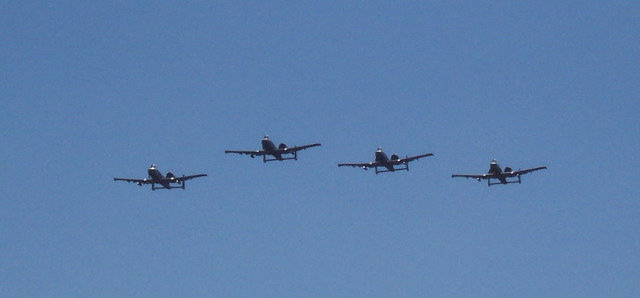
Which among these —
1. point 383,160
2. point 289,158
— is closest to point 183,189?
point 289,158

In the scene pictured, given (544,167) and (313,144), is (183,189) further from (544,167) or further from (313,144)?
(544,167)

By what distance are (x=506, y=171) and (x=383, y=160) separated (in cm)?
1831

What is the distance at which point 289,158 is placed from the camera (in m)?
164

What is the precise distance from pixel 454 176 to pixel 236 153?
34.1 metres

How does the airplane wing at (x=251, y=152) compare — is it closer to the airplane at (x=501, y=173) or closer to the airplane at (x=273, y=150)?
the airplane at (x=273, y=150)

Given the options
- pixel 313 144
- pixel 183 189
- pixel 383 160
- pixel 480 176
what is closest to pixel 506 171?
pixel 480 176

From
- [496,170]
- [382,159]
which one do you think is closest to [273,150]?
[382,159]

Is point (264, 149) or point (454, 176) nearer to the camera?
point (264, 149)

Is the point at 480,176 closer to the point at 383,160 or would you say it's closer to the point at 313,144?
the point at 383,160

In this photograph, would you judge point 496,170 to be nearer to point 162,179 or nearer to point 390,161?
point 390,161

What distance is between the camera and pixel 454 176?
177 meters

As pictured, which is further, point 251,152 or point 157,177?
point 157,177

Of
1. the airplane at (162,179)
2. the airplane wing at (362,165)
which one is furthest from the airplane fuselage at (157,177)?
the airplane wing at (362,165)

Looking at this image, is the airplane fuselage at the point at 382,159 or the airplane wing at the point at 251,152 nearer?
the airplane wing at the point at 251,152
